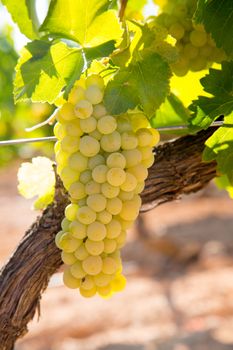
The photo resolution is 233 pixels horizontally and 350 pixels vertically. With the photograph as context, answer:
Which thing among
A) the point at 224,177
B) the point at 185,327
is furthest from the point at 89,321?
the point at 224,177

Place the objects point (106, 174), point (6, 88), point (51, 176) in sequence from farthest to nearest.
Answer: point (6, 88) < point (51, 176) < point (106, 174)

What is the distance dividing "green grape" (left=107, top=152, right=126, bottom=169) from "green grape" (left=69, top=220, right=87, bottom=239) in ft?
0.35

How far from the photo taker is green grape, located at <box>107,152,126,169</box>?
107 centimetres

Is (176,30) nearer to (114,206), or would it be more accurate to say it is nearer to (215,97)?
(215,97)

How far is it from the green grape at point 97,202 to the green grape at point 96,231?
25 millimetres

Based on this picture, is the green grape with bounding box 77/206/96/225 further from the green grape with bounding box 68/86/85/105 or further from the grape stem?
the grape stem

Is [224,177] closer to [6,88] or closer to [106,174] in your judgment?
[106,174]

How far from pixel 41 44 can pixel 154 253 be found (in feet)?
22.3

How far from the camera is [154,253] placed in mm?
7805

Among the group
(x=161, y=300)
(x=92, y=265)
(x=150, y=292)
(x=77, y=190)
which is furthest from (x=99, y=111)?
(x=150, y=292)

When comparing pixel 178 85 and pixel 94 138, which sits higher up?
pixel 94 138

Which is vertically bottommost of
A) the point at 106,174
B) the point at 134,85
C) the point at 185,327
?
the point at 185,327

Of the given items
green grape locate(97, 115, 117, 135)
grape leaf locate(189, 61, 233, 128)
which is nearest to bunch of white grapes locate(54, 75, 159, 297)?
green grape locate(97, 115, 117, 135)

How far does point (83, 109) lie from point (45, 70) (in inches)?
4.2
